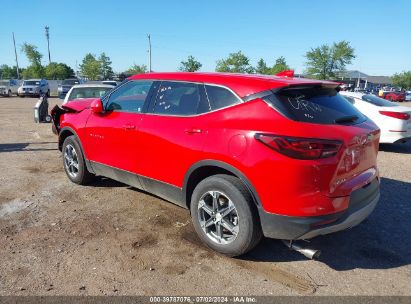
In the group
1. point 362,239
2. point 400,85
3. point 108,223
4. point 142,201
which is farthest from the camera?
point 400,85

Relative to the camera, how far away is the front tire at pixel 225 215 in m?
3.25

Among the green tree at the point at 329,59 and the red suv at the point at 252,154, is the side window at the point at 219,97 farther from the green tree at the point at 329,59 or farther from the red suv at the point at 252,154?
the green tree at the point at 329,59

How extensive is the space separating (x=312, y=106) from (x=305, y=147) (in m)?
0.54

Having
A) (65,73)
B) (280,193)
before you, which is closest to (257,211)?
(280,193)

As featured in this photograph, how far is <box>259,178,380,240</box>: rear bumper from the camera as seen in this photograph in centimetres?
302

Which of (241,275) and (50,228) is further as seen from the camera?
(50,228)

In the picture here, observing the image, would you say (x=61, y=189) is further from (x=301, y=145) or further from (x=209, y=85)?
(x=301, y=145)

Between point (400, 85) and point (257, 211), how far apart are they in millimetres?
109498

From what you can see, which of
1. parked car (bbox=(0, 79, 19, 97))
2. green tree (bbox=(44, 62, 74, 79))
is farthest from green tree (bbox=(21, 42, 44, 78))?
parked car (bbox=(0, 79, 19, 97))

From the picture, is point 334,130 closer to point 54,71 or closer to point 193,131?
point 193,131

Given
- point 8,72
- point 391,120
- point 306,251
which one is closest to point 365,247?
point 306,251

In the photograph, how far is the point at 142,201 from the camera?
16.3 feet

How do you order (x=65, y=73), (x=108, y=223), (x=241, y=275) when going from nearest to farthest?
(x=241, y=275), (x=108, y=223), (x=65, y=73)

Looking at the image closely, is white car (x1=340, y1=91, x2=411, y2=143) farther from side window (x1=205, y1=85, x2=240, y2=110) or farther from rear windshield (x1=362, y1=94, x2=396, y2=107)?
side window (x1=205, y1=85, x2=240, y2=110)
